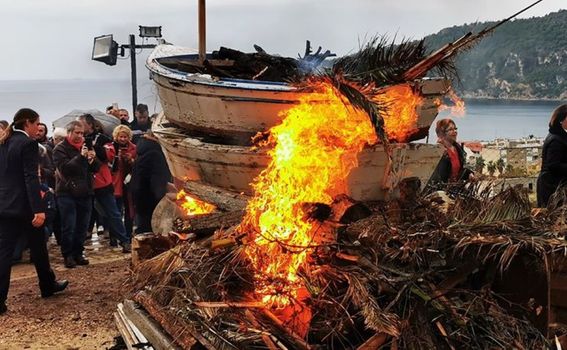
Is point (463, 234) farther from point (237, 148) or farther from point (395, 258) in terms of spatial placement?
point (237, 148)

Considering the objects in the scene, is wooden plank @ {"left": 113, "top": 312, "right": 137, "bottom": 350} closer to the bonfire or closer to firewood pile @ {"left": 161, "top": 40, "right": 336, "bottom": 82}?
the bonfire

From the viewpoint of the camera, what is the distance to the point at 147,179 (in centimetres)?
862

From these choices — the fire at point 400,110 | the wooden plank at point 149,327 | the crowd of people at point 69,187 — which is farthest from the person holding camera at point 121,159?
the fire at point 400,110

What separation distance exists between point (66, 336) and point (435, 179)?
4368mm

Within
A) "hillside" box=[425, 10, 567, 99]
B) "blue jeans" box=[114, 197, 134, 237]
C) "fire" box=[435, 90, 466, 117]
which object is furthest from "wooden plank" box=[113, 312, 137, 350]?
"hillside" box=[425, 10, 567, 99]

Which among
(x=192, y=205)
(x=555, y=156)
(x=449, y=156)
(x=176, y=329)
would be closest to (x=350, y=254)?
(x=176, y=329)

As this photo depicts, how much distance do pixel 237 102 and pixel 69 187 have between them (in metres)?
3.74

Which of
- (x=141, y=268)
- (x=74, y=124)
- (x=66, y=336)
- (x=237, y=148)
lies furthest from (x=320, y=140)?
(x=74, y=124)

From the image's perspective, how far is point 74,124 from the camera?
8164mm

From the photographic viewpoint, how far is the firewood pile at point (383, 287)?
371 cm

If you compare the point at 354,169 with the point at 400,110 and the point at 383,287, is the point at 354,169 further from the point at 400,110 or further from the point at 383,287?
the point at 383,287

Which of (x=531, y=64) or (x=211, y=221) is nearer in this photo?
(x=211, y=221)

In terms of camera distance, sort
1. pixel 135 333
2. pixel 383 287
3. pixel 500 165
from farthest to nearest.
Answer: pixel 500 165, pixel 135 333, pixel 383 287

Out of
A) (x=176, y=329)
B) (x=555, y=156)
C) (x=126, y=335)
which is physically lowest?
(x=126, y=335)
